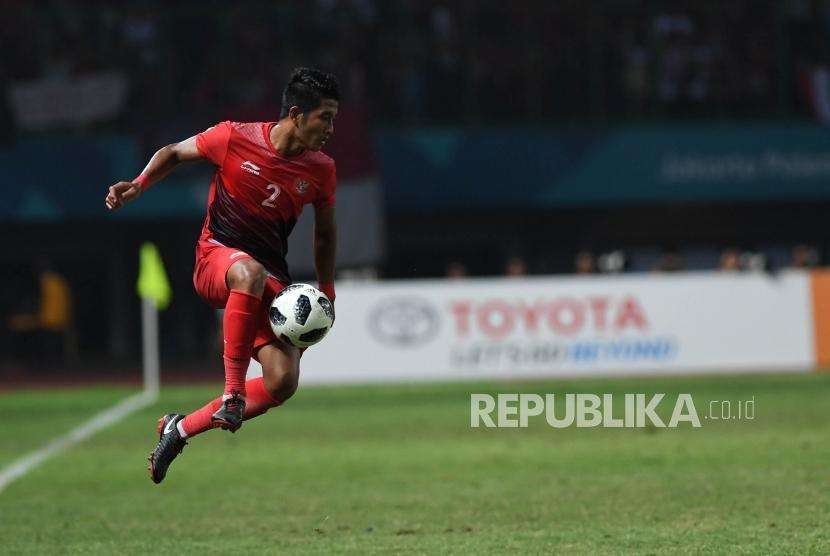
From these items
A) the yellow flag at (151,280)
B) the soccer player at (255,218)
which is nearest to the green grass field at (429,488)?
the soccer player at (255,218)

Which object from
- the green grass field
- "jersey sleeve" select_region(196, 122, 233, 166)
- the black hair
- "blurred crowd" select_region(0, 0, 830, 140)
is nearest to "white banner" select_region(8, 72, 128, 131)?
"blurred crowd" select_region(0, 0, 830, 140)

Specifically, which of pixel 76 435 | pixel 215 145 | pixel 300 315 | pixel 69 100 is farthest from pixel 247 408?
pixel 69 100

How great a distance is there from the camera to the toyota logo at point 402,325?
2086 centimetres

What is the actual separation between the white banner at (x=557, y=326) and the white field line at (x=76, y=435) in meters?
2.54

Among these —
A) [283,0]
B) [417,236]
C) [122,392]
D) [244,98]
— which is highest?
[283,0]

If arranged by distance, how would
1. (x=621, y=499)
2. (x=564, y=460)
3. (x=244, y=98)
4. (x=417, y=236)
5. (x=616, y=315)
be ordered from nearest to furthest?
(x=621, y=499)
(x=564, y=460)
(x=616, y=315)
(x=244, y=98)
(x=417, y=236)

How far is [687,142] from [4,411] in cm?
1475

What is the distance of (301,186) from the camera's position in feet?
25.7

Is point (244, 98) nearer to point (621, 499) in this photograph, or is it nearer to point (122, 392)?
point (122, 392)

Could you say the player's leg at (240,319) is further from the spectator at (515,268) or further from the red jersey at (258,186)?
the spectator at (515,268)

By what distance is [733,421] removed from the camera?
14961 millimetres

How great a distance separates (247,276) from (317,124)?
90 cm

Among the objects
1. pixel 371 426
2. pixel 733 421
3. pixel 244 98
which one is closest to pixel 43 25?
pixel 244 98

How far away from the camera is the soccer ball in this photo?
759 cm
